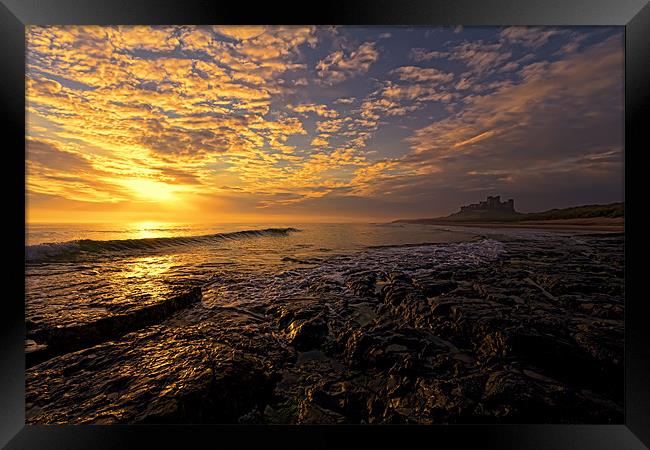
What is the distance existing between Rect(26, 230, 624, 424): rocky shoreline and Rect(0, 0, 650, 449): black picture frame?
9cm

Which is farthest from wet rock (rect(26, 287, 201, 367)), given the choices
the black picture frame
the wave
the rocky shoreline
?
the wave

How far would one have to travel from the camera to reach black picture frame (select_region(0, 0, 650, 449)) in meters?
1.84

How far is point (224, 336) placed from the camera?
2.74 metres

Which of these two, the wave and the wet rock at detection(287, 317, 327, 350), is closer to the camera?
the wet rock at detection(287, 317, 327, 350)

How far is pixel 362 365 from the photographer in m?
2.31

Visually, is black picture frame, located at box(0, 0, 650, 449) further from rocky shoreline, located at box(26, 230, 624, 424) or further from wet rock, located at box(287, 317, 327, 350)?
wet rock, located at box(287, 317, 327, 350)

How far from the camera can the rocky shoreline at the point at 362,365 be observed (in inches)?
75.3

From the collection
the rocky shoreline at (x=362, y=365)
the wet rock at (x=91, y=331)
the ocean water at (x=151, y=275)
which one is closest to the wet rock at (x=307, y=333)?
the rocky shoreline at (x=362, y=365)

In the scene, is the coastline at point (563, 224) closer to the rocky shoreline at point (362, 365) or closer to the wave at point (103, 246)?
the rocky shoreline at point (362, 365)
